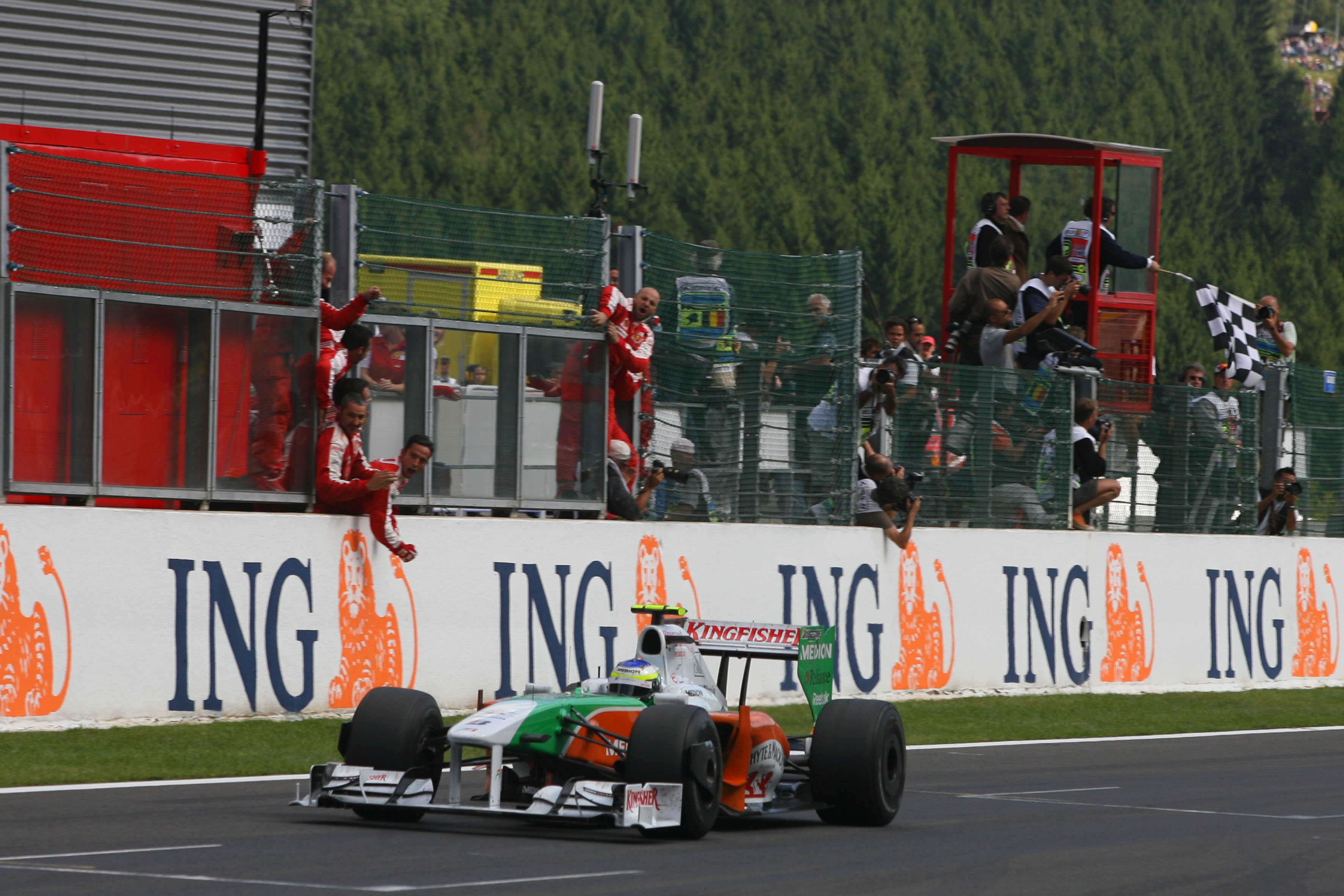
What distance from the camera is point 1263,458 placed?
20.8m

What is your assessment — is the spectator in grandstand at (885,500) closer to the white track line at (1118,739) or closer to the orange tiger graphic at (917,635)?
the orange tiger graphic at (917,635)

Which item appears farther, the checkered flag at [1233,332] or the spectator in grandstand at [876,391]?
the checkered flag at [1233,332]

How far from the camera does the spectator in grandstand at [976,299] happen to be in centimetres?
1800

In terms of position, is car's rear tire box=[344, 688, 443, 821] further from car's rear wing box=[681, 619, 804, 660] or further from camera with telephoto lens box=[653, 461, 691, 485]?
camera with telephoto lens box=[653, 461, 691, 485]

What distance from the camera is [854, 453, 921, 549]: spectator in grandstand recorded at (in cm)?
1664

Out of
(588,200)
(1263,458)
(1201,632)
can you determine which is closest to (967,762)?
(1201,632)

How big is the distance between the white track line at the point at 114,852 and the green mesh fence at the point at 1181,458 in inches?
466

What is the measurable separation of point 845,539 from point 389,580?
4290 mm

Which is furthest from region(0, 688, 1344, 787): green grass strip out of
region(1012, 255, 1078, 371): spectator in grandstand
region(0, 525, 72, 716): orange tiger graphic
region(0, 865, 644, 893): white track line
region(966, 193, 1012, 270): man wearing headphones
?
region(966, 193, 1012, 270): man wearing headphones

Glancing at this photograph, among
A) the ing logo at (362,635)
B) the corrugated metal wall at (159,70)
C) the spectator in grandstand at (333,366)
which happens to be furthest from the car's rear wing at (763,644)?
the corrugated metal wall at (159,70)

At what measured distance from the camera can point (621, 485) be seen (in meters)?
15.2

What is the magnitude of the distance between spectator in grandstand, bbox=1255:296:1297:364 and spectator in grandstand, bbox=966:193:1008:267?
3.58m

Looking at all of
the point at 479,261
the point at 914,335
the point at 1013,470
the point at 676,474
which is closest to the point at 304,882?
the point at 479,261

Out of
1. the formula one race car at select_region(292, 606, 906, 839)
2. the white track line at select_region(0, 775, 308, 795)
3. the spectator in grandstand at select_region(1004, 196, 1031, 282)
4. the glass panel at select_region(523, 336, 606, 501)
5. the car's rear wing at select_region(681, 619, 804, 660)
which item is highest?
the spectator in grandstand at select_region(1004, 196, 1031, 282)
